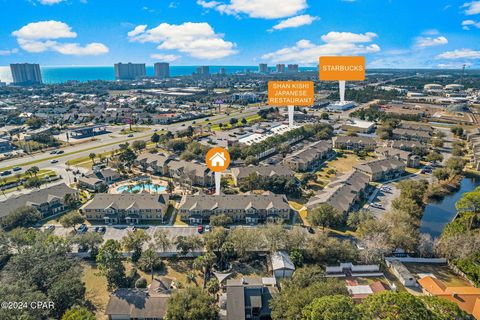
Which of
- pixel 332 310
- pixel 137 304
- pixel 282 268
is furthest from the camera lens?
pixel 282 268

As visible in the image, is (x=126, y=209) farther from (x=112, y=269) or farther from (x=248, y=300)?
(x=248, y=300)

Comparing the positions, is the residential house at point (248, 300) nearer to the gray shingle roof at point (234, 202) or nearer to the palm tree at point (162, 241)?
the palm tree at point (162, 241)

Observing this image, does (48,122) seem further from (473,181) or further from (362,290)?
(473,181)

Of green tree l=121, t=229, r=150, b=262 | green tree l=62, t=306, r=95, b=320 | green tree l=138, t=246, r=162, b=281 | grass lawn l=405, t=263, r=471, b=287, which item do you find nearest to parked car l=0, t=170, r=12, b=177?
green tree l=121, t=229, r=150, b=262

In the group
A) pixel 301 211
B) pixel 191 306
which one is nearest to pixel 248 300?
pixel 191 306

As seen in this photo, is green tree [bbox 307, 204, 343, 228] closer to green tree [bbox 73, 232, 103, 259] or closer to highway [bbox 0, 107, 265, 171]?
green tree [bbox 73, 232, 103, 259]

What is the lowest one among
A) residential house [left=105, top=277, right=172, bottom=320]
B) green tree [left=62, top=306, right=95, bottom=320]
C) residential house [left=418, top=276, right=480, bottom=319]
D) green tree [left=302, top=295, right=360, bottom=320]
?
residential house [left=418, top=276, right=480, bottom=319]

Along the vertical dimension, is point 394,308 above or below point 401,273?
above

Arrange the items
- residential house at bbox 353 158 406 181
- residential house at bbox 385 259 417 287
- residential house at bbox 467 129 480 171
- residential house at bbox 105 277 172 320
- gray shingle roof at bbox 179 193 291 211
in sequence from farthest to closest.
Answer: residential house at bbox 467 129 480 171
residential house at bbox 353 158 406 181
gray shingle roof at bbox 179 193 291 211
residential house at bbox 385 259 417 287
residential house at bbox 105 277 172 320
